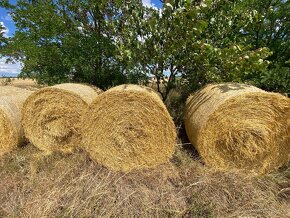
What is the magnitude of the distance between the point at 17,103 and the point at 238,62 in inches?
172

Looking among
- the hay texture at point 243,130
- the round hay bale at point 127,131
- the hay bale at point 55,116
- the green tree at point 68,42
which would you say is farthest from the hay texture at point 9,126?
the hay texture at point 243,130

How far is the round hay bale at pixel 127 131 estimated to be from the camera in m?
4.17

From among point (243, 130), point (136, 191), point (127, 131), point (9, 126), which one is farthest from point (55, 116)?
point (243, 130)

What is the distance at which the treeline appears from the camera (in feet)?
17.3

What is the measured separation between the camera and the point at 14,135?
4.86m

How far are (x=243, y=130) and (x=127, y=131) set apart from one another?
183 centimetres

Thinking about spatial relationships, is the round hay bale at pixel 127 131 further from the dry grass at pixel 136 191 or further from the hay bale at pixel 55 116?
the hay bale at pixel 55 116

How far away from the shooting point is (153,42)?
5754 mm

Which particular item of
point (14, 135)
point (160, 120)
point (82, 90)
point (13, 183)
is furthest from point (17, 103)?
point (160, 120)

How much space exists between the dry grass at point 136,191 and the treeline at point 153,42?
90.3 inches

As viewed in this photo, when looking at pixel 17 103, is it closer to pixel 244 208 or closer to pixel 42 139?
pixel 42 139

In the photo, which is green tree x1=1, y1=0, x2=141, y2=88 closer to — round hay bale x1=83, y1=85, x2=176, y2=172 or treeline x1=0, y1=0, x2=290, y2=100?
treeline x1=0, y1=0, x2=290, y2=100

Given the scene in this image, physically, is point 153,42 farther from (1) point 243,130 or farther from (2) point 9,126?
(2) point 9,126

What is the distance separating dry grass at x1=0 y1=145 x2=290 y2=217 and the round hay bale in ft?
0.70
